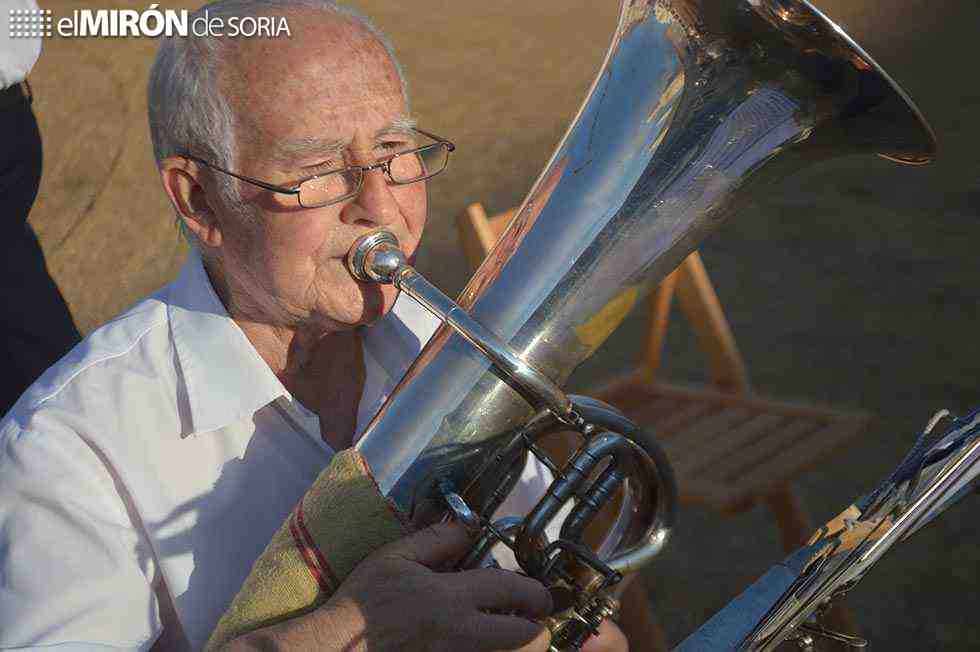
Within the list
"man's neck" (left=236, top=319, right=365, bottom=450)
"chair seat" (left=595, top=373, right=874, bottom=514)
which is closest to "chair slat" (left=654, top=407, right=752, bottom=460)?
"chair seat" (left=595, top=373, right=874, bottom=514)

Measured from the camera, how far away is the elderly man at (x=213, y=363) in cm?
146

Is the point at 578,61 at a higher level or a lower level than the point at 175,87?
lower

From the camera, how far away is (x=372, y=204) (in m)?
1.56

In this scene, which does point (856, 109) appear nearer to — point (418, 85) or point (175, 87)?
point (175, 87)

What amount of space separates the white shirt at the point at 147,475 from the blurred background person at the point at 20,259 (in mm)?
1007

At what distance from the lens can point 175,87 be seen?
1.58 m

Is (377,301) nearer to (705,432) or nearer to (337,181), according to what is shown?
(337,181)

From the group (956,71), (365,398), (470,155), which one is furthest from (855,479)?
(956,71)

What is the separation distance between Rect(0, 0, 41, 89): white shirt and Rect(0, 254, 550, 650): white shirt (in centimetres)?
122

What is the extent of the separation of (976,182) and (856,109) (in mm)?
4102

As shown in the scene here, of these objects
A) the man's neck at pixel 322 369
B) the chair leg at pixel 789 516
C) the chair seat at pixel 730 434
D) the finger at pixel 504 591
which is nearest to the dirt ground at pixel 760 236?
the chair leg at pixel 789 516

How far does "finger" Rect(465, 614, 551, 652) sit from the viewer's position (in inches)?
51.4

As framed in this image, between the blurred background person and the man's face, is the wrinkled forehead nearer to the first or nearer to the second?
the man's face

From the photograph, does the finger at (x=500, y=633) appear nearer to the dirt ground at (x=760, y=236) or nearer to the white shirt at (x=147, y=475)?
the white shirt at (x=147, y=475)
